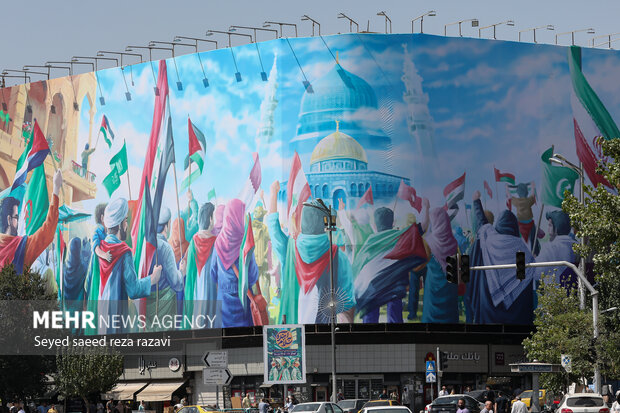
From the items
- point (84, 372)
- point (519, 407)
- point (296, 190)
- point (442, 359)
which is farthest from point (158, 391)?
point (519, 407)

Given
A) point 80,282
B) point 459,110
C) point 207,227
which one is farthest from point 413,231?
point 80,282

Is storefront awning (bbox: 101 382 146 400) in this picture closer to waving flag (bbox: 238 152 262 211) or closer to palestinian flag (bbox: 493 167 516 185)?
waving flag (bbox: 238 152 262 211)

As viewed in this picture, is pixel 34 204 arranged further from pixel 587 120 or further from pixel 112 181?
pixel 587 120

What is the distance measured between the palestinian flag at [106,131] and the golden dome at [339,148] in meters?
19.7

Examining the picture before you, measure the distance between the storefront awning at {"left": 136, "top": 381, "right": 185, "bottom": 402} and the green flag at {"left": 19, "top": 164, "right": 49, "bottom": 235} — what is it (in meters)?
18.2

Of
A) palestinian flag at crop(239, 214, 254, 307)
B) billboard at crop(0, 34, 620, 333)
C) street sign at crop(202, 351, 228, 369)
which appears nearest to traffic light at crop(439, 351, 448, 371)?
street sign at crop(202, 351, 228, 369)

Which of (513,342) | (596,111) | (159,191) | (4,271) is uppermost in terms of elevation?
(596,111)

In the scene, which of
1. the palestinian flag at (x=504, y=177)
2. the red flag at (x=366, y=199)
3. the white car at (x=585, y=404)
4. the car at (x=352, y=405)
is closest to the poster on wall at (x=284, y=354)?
the car at (x=352, y=405)

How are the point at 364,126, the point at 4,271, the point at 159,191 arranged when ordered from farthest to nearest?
the point at 159,191, the point at 364,126, the point at 4,271

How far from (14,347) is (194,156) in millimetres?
21679

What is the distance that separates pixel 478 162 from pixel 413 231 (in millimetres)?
7672

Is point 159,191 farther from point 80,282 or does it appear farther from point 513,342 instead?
point 513,342

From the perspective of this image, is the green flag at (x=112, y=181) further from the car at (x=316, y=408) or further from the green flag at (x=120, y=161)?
the car at (x=316, y=408)

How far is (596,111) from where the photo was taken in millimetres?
85438
